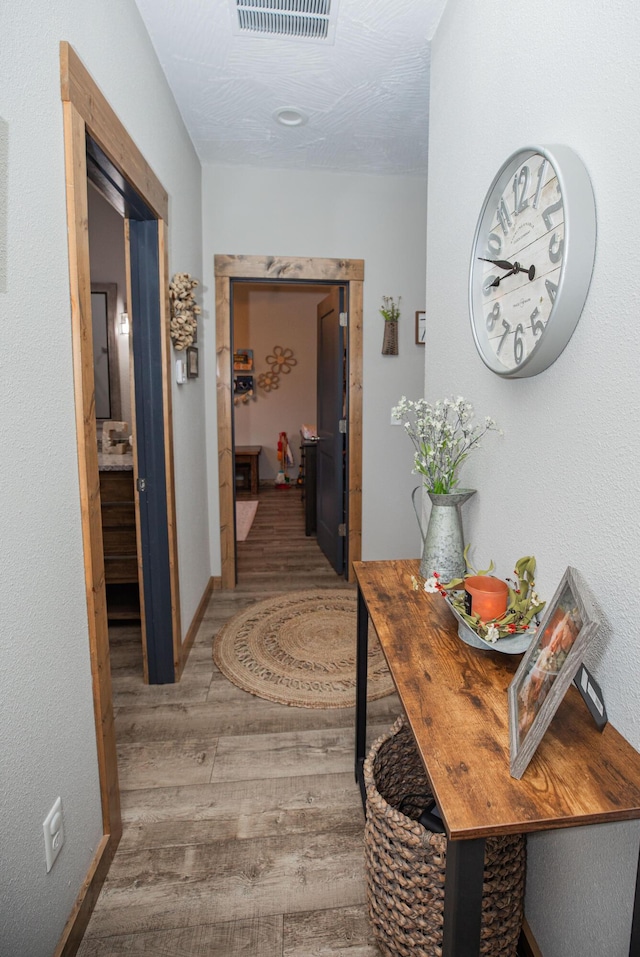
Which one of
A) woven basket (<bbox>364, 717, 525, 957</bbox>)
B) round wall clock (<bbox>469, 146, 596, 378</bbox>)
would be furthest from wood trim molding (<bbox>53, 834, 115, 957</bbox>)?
round wall clock (<bbox>469, 146, 596, 378</bbox>)

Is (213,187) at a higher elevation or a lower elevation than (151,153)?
higher

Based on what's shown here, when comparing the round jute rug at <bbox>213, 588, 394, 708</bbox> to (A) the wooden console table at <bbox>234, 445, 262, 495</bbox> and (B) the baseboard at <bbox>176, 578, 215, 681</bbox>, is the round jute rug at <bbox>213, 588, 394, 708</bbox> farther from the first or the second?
(A) the wooden console table at <bbox>234, 445, 262, 495</bbox>

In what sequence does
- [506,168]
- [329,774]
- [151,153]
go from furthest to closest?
[151,153], [329,774], [506,168]

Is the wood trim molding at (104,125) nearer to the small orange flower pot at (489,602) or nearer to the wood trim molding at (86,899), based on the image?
the small orange flower pot at (489,602)

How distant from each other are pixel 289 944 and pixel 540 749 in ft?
3.18

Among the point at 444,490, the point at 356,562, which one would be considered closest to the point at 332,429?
the point at 356,562

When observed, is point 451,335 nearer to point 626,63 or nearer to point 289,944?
point 626,63

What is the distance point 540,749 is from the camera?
0.85 meters

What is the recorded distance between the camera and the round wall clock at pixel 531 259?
99 centimetres

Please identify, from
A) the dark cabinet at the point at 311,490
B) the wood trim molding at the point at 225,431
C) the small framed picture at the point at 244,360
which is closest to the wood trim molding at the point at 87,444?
the wood trim molding at the point at 225,431

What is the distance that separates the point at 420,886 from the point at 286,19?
2774 millimetres

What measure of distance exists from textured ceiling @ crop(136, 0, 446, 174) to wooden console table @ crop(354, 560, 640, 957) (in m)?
2.22

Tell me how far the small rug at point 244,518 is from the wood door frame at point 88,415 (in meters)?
3.44

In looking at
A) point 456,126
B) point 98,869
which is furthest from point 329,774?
point 456,126
